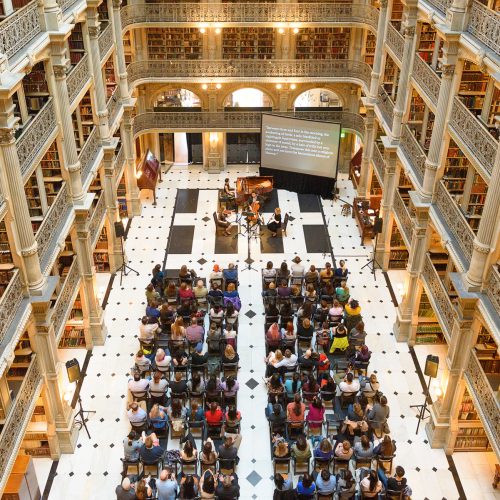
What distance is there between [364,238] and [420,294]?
3973 millimetres

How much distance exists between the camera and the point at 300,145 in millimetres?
17969

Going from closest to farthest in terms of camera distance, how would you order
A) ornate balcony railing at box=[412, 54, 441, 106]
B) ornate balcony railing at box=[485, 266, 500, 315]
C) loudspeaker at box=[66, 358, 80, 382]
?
ornate balcony railing at box=[485, 266, 500, 315] → loudspeaker at box=[66, 358, 80, 382] → ornate balcony railing at box=[412, 54, 441, 106]

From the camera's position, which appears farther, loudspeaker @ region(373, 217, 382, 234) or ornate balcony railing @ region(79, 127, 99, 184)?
loudspeaker @ region(373, 217, 382, 234)

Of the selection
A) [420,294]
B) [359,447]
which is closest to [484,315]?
[359,447]

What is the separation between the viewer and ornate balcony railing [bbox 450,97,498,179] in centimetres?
873

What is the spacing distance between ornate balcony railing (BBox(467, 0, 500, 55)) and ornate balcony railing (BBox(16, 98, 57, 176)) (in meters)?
6.57

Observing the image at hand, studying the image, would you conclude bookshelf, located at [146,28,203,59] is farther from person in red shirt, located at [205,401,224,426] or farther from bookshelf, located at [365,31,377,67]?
person in red shirt, located at [205,401,224,426]

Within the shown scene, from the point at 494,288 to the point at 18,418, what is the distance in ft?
22.0

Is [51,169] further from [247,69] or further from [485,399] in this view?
[247,69]

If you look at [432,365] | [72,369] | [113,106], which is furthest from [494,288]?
[113,106]

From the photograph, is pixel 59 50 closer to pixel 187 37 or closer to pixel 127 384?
pixel 127 384

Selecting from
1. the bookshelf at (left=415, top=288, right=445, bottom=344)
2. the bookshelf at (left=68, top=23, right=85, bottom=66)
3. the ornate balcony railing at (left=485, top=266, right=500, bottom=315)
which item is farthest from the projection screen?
the ornate balcony railing at (left=485, top=266, right=500, bottom=315)

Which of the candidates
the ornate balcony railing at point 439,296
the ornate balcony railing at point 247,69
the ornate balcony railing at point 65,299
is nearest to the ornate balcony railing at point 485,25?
the ornate balcony railing at point 439,296

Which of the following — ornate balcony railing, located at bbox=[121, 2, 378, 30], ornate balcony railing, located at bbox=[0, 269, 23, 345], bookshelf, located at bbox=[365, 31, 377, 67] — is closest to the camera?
ornate balcony railing, located at bbox=[0, 269, 23, 345]
